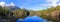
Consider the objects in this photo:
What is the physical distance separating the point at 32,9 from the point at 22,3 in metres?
0.13

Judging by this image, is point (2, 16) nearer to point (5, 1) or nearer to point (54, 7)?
point (5, 1)

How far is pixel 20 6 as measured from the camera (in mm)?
1216

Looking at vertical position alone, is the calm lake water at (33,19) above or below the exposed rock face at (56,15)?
below

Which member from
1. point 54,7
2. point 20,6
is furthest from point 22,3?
point 54,7

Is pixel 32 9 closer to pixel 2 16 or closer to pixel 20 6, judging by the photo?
pixel 20 6

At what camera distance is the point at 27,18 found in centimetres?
120

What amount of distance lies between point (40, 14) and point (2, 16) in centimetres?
41

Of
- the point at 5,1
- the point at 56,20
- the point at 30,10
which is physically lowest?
the point at 56,20

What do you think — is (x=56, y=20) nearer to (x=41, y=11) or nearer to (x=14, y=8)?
(x=41, y=11)

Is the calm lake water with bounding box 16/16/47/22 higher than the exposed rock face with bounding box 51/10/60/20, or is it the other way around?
the exposed rock face with bounding box 51/10/60/20

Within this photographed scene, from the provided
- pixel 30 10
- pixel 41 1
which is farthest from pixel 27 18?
pixel 41 1

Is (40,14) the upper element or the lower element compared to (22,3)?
lower

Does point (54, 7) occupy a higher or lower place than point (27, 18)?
higher

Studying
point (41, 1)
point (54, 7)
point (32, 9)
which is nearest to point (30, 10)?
point (32, 9)
